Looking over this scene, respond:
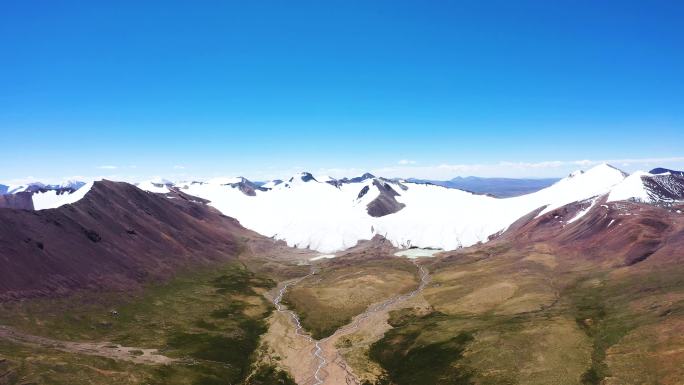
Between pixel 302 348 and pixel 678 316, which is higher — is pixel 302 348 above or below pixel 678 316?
below

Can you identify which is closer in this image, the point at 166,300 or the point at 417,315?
the point at 417,315

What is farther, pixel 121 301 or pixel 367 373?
pixel 121 301

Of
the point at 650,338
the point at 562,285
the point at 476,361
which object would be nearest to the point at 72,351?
the point at 476,361

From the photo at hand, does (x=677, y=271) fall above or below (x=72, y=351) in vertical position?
above

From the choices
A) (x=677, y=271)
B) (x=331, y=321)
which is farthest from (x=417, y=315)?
(x=677, y=271)

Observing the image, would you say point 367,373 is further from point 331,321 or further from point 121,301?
point 121,301

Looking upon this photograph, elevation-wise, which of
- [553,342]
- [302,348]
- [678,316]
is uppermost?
[678,316]

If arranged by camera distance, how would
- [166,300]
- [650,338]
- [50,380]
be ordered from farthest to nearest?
[166,300]
[650,338]
[50,380]

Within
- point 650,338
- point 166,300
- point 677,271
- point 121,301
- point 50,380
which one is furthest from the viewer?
point 166,300

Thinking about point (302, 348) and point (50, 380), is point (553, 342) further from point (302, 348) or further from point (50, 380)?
point (50, 380)
